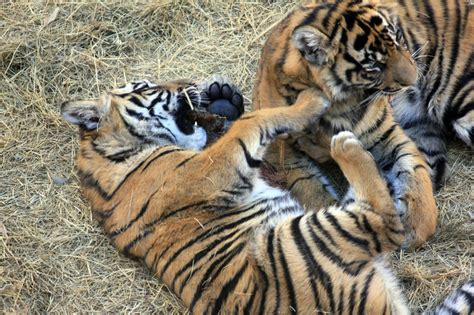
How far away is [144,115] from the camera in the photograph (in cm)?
437

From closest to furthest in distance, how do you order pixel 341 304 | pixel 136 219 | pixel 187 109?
pixel 341 304 < pixel 136 219 < pixel 187 109

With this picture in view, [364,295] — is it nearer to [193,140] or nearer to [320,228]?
[320,228]

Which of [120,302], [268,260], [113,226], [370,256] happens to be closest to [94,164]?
[113,226]

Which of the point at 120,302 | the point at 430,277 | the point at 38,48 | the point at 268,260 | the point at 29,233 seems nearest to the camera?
the point at 268,260

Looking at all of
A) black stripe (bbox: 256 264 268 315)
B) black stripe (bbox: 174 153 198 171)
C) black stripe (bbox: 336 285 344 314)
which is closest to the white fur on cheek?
black stripe (bbox: 174 153 198 171)

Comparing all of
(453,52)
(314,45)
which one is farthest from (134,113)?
(453,52)

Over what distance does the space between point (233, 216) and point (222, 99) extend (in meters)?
0.99

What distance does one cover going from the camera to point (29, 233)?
429cm

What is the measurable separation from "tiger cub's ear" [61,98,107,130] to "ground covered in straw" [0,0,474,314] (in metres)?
0.49

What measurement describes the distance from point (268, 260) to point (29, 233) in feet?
5.23

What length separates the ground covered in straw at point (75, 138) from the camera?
3.96 meters

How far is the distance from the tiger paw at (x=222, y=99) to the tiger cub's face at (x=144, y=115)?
0.09 meters

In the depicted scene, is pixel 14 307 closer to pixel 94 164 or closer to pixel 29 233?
pixel 29 233

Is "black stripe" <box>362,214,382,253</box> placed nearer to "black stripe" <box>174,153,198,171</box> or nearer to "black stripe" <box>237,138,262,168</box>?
"black stripe" <box>237,138,262,168</box>
